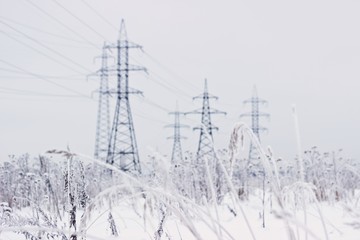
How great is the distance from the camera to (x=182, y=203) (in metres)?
1.63

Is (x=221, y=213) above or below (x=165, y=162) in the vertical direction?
below

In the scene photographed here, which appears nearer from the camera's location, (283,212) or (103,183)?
(283,212)

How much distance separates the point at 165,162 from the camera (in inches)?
76.0

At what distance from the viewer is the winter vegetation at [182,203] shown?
1.68 meters

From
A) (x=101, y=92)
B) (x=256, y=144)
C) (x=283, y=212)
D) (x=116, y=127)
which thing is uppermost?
(x=101, y=92)

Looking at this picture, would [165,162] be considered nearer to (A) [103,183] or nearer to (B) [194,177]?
(B) [194,177]

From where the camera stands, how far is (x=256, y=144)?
68.5 inches

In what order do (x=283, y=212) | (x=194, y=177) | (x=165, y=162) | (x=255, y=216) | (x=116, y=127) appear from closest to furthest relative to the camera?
(x=283, y=212) < (x=165, y=162) < (x=255, y=216) < (x=194, y=177) < (x=116, y=127)

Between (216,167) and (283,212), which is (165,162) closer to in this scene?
(283,212)

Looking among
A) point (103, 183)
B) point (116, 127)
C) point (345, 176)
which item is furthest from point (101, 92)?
point (345, 176)

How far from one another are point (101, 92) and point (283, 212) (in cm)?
2093

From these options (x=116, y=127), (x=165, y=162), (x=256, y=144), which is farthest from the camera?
(x=116, y=127)

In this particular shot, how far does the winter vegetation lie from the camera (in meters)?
1.68

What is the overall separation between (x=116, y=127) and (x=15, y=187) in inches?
365
